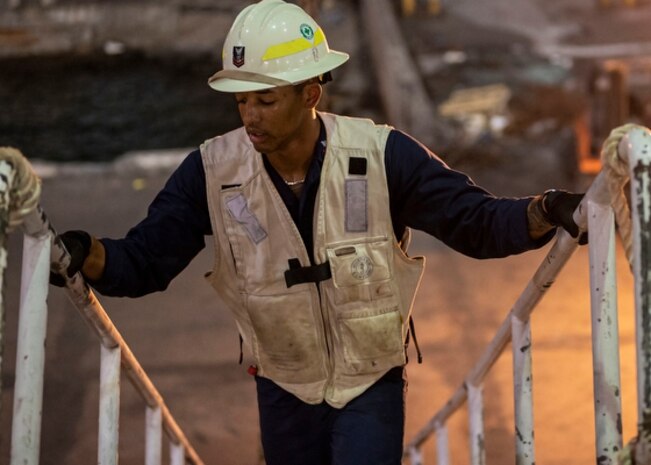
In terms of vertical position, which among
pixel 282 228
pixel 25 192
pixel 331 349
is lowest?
pixel 331 349

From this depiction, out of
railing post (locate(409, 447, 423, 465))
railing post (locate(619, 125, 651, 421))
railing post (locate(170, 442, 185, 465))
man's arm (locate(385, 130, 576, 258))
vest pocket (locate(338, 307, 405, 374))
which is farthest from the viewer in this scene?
railing post (locate(409, 447, 423, 465))

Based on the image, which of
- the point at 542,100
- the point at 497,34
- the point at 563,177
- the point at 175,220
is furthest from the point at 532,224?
the point at 497,34

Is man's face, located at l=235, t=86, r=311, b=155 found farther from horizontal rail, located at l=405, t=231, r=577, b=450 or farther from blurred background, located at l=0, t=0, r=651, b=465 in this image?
blurred background, located at l=0, t=0, r=651, b=465

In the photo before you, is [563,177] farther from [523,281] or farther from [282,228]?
[282,228]

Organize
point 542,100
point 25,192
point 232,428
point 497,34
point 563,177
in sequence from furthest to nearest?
point 497,34
point 542,100
point 563,177
point 232,428
point 25,192

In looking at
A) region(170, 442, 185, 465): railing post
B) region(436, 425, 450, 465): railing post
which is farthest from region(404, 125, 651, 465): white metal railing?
region(170, 442, 185, 465): railing post

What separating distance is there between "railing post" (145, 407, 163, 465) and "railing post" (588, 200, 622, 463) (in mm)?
1595

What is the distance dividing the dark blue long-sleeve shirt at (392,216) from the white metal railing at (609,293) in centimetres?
26

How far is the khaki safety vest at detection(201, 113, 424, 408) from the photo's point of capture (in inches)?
111

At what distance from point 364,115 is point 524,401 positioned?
1026cm

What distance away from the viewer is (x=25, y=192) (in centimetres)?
175

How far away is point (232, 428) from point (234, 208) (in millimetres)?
2709

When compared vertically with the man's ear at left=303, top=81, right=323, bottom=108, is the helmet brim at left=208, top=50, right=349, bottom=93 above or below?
above

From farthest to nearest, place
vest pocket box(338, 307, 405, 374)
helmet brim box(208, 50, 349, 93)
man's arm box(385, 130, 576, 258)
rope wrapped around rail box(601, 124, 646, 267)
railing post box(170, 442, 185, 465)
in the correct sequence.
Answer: railing post box(170, 442, 185, 465) < vest pocket box(338, 307, 405, 374) < helmet brim box(208, 50, 349, 93) < man's arm box(385, 130, 576, 258) < rope wrapped around rail box(601, 124, 646, 267)
